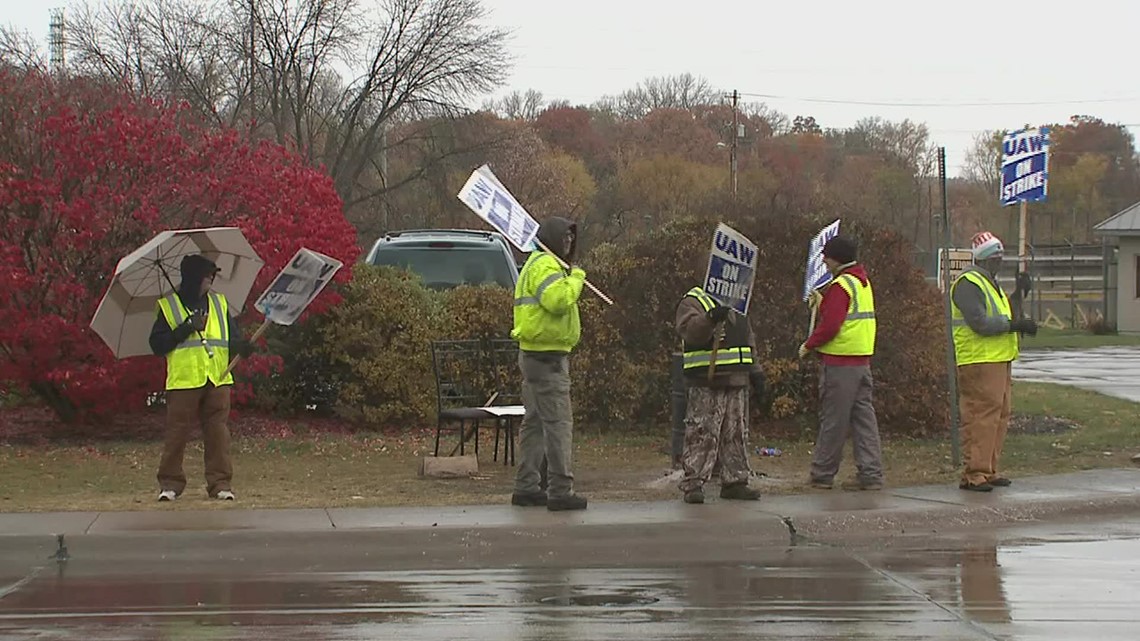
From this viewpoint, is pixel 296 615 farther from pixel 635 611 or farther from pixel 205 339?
pixel 205 339

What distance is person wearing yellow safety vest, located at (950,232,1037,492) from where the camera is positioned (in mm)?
11148

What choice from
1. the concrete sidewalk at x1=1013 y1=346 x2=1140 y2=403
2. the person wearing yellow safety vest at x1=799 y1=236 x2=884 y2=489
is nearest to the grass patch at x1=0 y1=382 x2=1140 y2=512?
the person wearing yellow safety vest at x1=799 y1=236 x2=884 y2=489

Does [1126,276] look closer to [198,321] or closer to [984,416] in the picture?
[984,416]

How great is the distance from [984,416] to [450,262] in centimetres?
848

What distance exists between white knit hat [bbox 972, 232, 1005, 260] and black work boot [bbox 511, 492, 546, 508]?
12.9ft

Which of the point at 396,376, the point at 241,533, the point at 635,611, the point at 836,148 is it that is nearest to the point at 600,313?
the point at 396,376

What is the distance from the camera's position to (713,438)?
1062 centimetres

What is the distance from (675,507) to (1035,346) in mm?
25183

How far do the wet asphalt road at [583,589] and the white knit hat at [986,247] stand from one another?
2258 mm

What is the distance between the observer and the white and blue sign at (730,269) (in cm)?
1048

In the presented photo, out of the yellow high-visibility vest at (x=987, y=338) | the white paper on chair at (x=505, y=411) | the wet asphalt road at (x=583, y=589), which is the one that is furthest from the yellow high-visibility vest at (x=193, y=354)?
the yellow high-visibility vest at (x=987, y=338)

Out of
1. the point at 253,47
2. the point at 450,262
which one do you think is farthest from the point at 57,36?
the point at 450,262

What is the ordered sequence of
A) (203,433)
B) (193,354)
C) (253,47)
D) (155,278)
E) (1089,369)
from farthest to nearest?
(253,47) → (1089,369) → (155,278) → (203,433) → (193,354)

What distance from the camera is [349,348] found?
15867 millimetres
